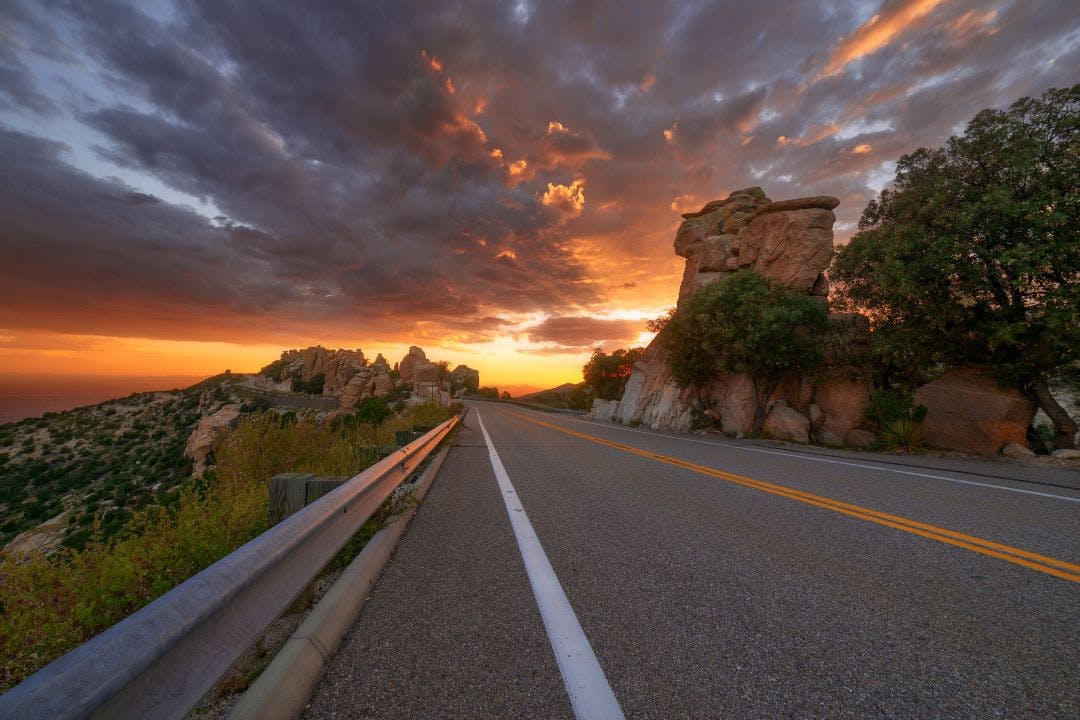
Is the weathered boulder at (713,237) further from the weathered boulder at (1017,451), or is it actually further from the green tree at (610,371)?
the weathered boulder at (1017,451)

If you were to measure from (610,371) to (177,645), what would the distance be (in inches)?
1557

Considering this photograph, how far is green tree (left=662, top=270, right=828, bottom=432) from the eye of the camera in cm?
1675

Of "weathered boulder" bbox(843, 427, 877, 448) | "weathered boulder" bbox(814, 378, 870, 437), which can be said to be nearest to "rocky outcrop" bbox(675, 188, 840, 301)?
"weathered boulder" bbox(814, 378, 870, 437)

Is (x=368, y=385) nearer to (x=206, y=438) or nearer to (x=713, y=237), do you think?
(x=206, y=438)

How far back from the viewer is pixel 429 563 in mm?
3676

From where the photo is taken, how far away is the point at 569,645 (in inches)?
93.4

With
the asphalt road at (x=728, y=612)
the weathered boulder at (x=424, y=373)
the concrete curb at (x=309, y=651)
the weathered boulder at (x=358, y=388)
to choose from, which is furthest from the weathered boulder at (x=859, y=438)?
the weathered boulder at (x=424, y=373)

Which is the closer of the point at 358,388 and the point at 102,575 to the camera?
the point at 102,575

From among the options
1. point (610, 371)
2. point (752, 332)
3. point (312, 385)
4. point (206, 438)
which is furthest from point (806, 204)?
point (312, 385)

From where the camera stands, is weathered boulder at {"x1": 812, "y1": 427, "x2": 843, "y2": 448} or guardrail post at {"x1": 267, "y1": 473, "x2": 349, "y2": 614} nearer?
guardrail post at {"x1": 267, "y1": 473, "x2": 349, "y2": 614}

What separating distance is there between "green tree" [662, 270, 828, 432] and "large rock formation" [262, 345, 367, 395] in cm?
6371

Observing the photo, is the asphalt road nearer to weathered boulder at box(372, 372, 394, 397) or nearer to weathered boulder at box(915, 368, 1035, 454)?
weathered boulder at box(915, 368, 1035, 454)

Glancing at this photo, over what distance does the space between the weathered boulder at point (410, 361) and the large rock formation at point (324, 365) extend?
329 inches

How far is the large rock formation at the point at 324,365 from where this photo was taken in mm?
85312
